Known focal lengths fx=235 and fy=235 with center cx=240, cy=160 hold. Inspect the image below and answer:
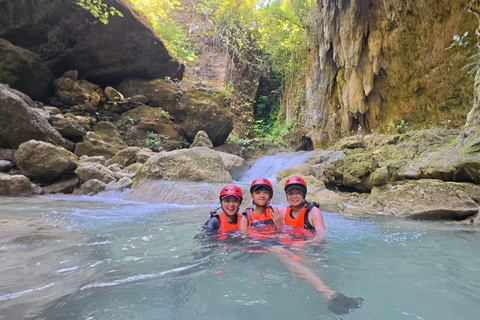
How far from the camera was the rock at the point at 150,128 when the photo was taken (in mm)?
12742

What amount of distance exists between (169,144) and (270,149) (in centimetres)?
686

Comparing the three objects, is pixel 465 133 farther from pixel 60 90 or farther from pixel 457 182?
pixel 60 90

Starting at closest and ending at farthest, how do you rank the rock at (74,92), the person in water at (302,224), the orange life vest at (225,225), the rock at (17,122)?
→ 1. the person in water at (302,224)
2. the orange life vest at (225,225)
3. the rock at (17,122)
4. the rock at (74,92)

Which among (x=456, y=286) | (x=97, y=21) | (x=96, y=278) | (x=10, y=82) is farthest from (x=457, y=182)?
(x=10, y=82)

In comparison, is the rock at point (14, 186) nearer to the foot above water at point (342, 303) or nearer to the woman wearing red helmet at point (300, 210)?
the woman wearing red helmet at point (300, 210)

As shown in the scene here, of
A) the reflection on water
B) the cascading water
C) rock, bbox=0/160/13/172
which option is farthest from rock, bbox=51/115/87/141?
the reflection on water

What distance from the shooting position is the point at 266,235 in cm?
299

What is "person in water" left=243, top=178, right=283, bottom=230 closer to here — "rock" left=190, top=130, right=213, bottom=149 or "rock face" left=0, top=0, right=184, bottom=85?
"rock" left=190, top=130, right=213, bottom=149

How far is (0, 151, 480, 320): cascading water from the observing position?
1354 millimetres

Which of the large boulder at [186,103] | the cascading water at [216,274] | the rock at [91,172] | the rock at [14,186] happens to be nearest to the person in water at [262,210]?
the cascading water at [216,274]

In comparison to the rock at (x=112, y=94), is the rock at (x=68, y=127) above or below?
below

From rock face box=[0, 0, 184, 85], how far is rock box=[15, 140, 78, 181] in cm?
652

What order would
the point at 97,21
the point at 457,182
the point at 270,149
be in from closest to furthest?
the point at 457,182, the point at 97,21, the point at 270,149

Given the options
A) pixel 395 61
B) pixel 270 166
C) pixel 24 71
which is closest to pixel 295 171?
pixel 270 166
